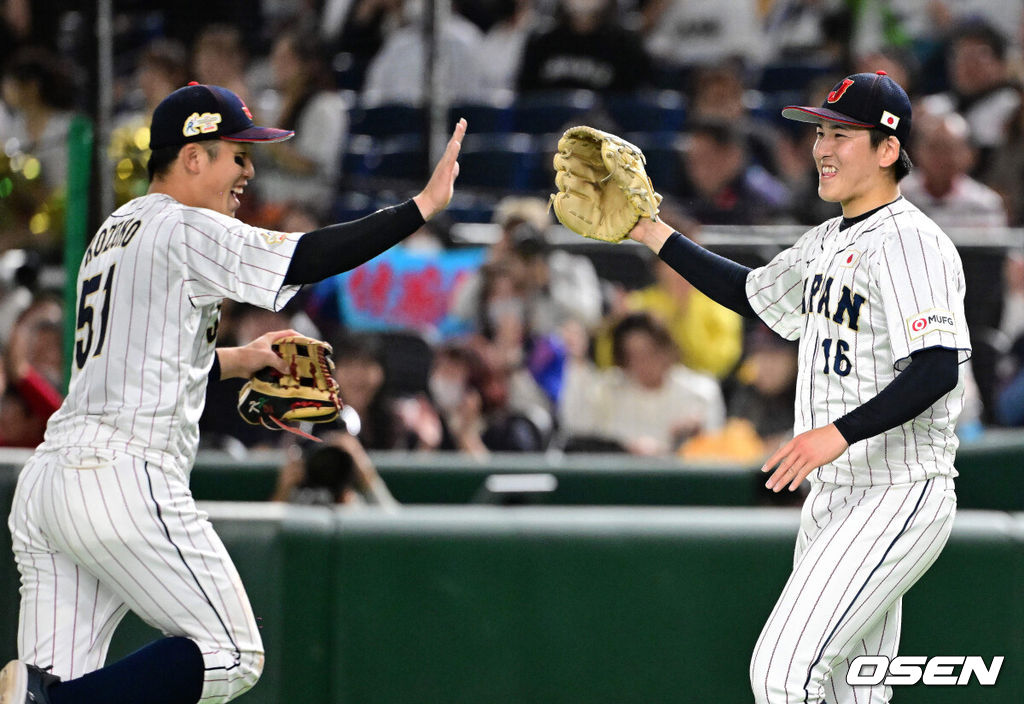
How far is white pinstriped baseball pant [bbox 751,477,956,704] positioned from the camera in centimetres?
288

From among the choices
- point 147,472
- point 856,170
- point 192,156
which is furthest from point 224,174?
point 856,170

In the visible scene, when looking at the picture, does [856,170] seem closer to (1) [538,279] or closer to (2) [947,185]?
(1) [538,279]

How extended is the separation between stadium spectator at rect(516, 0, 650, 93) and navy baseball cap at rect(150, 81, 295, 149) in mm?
5464

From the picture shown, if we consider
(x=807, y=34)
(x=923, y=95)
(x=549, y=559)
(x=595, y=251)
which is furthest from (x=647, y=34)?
(x=549, y=559)

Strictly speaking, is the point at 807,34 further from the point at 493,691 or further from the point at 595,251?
the point at 493,691

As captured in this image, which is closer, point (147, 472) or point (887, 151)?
point (147, 472)

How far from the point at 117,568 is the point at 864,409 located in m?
1.52

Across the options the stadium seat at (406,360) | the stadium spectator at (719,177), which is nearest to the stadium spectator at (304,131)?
the stadium seat at (406,360)

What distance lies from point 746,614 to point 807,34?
20.9 feet

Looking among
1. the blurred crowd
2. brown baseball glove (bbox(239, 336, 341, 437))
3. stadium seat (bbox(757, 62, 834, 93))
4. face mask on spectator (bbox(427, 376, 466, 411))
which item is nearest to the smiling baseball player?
brown baseball glove (bbox(239, 336, 341, 437))

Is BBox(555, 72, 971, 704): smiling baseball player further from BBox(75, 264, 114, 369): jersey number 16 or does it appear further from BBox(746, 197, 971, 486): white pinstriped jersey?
BBox(75, 264, 114, 369): jersey number 16

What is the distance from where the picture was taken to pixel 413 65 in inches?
336

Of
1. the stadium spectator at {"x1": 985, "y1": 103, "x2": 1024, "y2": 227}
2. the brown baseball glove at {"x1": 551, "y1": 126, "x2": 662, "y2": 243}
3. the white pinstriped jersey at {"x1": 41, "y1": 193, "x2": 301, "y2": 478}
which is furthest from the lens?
the stadium spectator at {"x1": 985, "y1": 103, "x2": 1024, "y2": 227}

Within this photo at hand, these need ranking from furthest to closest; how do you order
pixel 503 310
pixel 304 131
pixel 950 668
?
1. pixel 304 131
2. pixel 503 310
3. pixel 950 668
